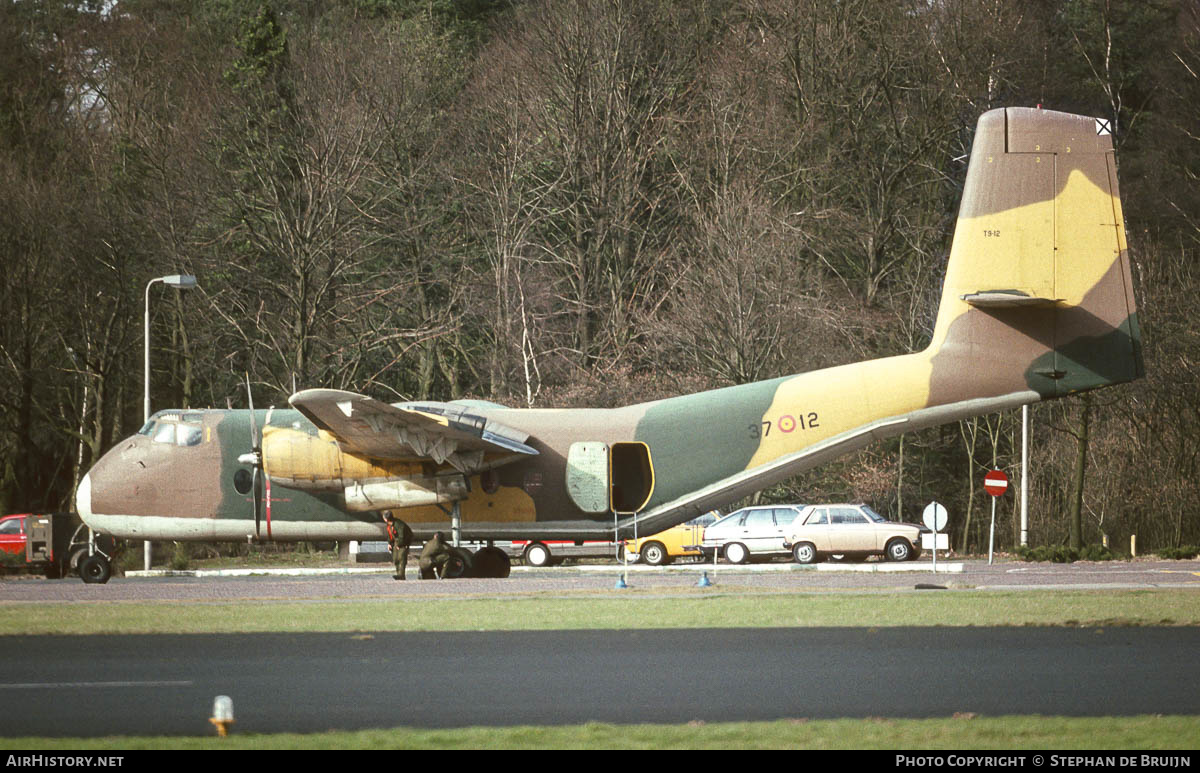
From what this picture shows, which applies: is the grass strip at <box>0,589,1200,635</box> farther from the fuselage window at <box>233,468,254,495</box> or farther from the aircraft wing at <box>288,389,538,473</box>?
the fuselage window at <box>233,468,254,495</box>

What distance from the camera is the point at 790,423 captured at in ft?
83.6

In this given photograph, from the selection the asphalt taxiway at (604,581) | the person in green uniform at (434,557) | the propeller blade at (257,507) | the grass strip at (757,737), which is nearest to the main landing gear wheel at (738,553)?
the asphalt taxiway at (604,581)

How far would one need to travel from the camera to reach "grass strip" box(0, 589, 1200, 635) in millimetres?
18203

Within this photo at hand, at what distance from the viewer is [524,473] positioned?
2653 cm

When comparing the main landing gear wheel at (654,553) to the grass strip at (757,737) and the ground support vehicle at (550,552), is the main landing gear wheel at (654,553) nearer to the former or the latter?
the ground support vehicle at (550,552)

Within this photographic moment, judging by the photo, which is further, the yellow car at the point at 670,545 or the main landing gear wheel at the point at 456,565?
the yellow car at the point at 670,545

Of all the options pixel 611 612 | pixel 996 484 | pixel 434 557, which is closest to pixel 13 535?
pixel 434 557

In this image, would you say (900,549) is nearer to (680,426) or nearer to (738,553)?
(738,553)

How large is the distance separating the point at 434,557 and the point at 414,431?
3032 mm

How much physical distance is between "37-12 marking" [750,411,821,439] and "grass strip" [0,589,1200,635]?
370cm

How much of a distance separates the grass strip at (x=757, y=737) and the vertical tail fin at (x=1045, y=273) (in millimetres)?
14636

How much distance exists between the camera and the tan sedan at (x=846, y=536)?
125 ft

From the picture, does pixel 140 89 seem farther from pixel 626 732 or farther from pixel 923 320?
pixel 626 732

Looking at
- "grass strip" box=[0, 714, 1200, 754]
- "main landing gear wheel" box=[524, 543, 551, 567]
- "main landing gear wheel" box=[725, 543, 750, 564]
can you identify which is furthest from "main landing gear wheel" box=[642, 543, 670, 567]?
"grass strip" box=[0, 714, 1200, 754]
